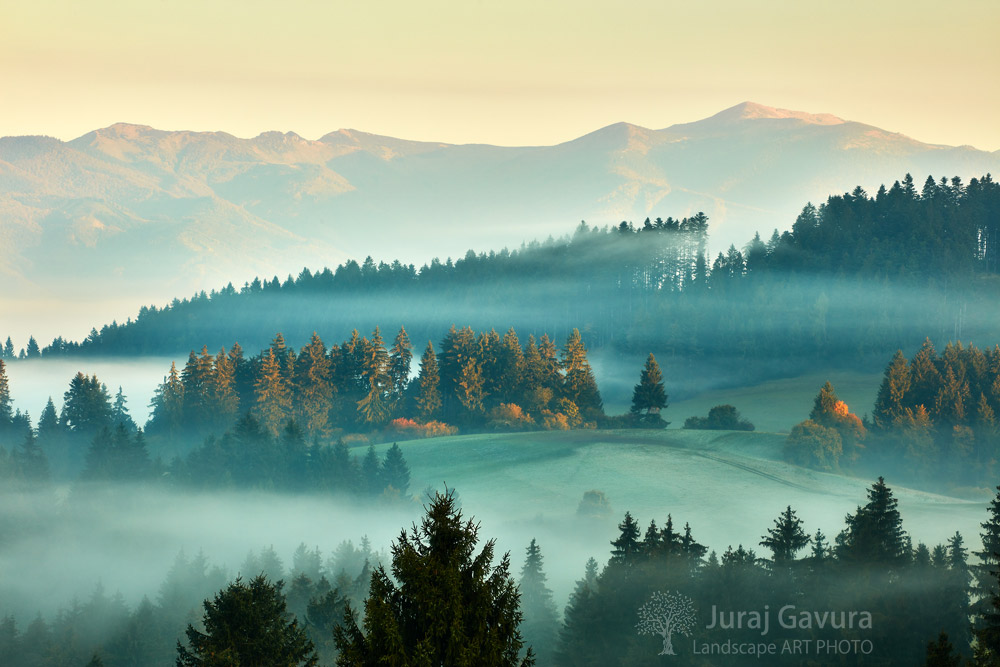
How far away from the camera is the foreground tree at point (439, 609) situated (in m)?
29.2

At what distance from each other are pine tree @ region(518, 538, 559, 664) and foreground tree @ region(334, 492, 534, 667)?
56213 millimetres

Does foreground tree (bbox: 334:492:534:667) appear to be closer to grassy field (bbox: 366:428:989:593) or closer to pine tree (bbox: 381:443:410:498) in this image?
grassy field (bbox: 366:428:989:593)

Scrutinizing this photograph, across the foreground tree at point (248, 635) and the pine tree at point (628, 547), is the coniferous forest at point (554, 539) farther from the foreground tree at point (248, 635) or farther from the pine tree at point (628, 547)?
the pine tree at point (628, 547)

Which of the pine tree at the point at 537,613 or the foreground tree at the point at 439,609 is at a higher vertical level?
the foreground tree at the point at 439,609

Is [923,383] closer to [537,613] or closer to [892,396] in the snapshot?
[892,396]

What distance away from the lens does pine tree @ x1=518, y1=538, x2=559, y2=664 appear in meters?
87.8

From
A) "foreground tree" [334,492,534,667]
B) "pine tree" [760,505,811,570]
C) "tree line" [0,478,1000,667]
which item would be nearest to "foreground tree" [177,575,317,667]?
"tree line" [0,478,1000,667]

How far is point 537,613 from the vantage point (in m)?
92.6

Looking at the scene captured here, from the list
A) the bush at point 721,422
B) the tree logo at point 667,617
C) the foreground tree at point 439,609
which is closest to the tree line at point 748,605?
the tree logo at point 667,617

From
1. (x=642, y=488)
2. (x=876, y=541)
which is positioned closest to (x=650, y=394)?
(x=642, y=488)

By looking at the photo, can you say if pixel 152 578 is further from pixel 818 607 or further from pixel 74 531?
pixel 818 607

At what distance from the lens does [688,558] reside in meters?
82.4

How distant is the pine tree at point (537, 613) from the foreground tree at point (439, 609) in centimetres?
5621

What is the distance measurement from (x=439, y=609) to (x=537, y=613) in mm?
64762
